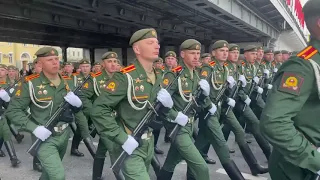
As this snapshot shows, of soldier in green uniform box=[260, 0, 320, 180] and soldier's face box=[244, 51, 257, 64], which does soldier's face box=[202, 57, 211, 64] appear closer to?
soldier's face box=[244, 51, 257, 64]

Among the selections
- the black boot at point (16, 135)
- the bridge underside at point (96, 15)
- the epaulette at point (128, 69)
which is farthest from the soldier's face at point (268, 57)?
the black boot at point (16, 135)

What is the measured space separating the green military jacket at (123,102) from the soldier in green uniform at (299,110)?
5.03 ft

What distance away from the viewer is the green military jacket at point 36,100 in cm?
375

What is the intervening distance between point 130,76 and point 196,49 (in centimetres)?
158

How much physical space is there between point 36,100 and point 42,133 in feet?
1.79

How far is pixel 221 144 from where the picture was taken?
14.2ft

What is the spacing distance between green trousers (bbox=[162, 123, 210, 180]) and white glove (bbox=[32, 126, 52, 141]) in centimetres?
140

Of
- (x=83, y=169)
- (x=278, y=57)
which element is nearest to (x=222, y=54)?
(x=83, y=169)

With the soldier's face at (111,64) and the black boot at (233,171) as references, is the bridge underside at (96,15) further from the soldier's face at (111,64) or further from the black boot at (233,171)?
the black boot at (233,171)

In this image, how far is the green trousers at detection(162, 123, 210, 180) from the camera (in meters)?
3.49

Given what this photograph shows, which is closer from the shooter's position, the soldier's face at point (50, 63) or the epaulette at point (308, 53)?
the epaulette at point (308, 53)

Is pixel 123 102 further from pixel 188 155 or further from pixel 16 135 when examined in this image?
pixel 16 135

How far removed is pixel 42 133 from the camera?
344 centimetres

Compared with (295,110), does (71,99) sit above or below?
below
